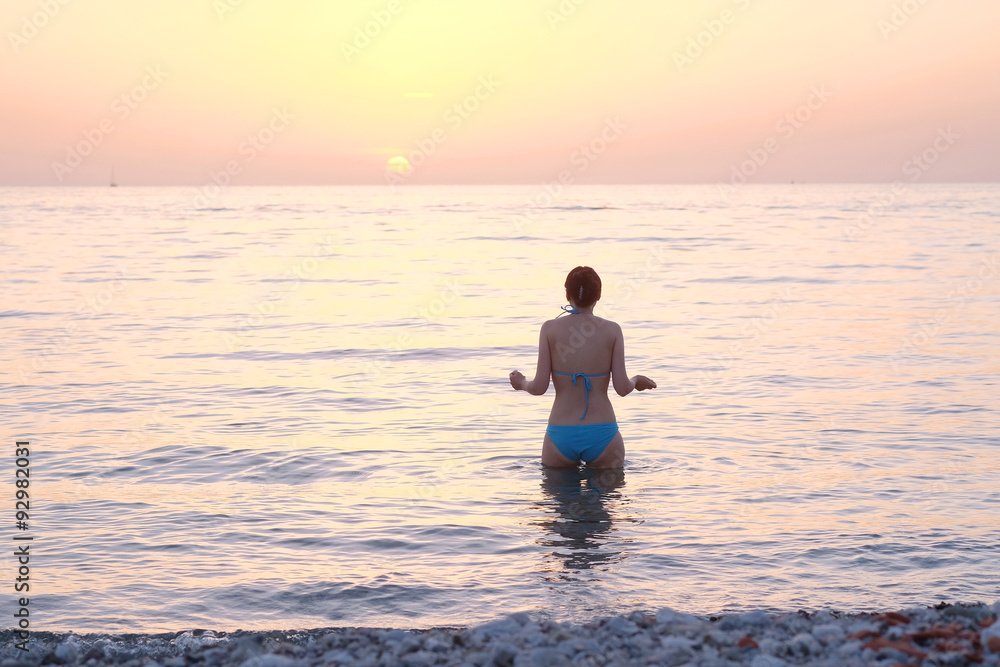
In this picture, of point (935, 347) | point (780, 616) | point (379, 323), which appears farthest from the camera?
point (379, 323)

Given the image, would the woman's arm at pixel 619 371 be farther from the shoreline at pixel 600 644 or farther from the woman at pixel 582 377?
the shoreline at pixel 600 644

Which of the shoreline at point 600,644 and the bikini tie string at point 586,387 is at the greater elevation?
the bikini tie string at point 586,387

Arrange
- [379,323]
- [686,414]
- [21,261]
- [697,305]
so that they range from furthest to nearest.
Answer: [21,261] → [697,305] → [379,323] → [686,414]

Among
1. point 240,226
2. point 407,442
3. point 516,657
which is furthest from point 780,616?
point 240,226

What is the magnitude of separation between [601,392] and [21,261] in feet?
93.3

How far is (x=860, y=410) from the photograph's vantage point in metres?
9.88

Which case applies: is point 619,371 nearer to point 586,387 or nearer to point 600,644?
point 586,387

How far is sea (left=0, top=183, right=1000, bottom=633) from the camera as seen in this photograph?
5234mm

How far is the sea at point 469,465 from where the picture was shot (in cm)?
523

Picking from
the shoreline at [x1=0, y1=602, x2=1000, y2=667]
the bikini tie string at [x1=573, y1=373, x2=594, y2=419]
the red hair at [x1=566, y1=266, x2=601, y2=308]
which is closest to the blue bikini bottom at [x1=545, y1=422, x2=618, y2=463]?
the bikini tie string at [x1=573, y1=373, x2=594, y2=419]

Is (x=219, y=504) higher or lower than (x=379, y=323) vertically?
lower

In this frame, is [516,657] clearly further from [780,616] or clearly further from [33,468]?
[33,468]

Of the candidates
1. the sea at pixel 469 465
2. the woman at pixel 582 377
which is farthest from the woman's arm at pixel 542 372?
the sea at pixel 469 465

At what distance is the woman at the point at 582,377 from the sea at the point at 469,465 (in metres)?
0.27
